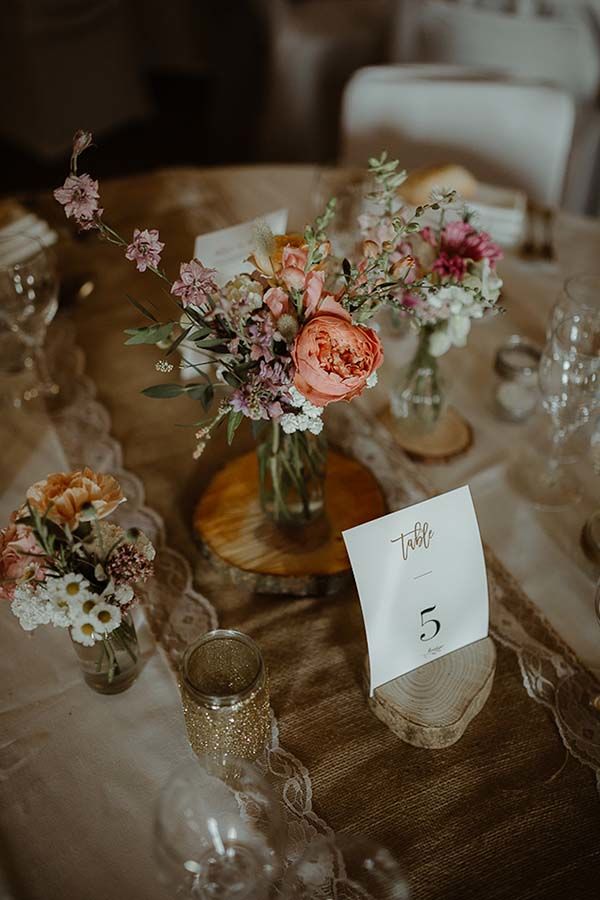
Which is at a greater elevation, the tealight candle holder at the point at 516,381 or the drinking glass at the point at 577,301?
the drinking glass at the point at 577,301

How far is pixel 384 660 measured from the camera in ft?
2.98

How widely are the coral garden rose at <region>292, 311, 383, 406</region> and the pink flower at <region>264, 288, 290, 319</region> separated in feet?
0.12

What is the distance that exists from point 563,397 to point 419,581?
0.44 metres

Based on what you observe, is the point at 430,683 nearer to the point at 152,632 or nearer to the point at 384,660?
the point at 384,660

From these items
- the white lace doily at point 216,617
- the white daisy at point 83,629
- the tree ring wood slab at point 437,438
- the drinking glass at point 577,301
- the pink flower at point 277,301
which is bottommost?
the white lace doily at point 216,617

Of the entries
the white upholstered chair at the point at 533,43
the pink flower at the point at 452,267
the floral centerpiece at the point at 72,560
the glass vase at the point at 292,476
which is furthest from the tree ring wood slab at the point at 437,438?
the white upholstered chair at the point at 533,43

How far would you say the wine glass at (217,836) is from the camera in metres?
0.73

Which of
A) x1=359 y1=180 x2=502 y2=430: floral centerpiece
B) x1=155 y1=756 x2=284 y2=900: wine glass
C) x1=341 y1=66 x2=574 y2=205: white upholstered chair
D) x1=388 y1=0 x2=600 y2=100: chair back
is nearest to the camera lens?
x1=155 y1=756 x2=284 y2=900: wine glass

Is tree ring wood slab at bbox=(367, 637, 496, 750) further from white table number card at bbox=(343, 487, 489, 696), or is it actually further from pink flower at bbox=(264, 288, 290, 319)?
pink flower at bbox=(264, 288, 290, 319)

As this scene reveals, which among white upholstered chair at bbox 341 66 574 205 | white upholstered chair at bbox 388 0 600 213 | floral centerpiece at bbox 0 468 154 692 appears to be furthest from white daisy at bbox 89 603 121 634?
white upholstered chair at bbox 388 0 600 213

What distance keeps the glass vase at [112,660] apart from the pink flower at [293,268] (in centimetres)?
40

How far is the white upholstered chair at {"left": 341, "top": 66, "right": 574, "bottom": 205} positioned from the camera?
72.2 inches

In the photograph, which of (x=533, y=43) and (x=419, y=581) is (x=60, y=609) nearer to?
(x=419, y=581)

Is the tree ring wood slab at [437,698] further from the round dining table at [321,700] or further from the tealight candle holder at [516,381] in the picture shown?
the tealight candle holder at [516,381]
